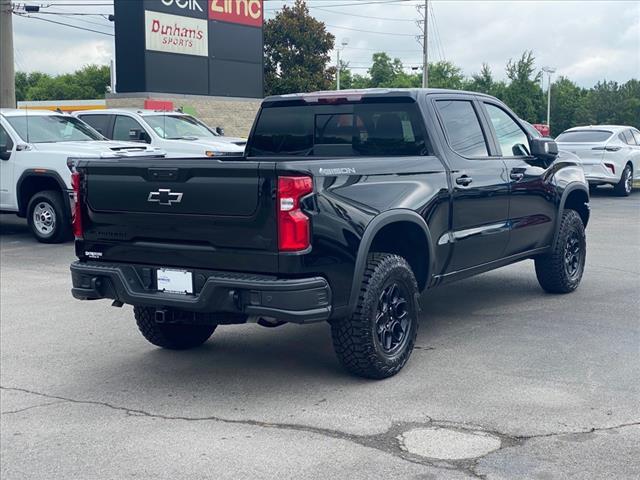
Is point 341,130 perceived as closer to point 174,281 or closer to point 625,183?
point 174,281

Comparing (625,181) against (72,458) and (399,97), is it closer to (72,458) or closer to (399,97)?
(399,97)

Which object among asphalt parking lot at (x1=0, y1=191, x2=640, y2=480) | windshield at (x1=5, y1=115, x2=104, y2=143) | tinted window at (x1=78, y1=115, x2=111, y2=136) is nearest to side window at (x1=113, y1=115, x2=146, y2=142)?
tinted window at (x1=78, y1=115, x2=111, y2=136)

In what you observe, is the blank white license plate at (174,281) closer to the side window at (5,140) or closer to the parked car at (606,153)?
the side window at (5,140)

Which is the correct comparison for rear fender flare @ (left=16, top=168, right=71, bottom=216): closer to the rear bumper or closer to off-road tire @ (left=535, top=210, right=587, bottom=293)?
off-road tire @ (left=535, top=210, right=587, bottom=293)

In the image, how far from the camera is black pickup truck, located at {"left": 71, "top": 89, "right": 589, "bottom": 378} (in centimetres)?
527

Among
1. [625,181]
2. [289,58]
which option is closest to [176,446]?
[625,181]

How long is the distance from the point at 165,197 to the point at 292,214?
0.91 metres

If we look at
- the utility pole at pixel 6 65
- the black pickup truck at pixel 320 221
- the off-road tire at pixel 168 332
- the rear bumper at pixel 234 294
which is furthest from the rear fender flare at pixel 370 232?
the utility pole at pixel 6 65

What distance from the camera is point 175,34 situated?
2927 cm


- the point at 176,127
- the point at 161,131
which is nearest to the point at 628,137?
the point at 176,127

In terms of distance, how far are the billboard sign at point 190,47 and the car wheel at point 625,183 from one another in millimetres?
14923

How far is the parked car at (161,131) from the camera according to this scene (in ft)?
52.5

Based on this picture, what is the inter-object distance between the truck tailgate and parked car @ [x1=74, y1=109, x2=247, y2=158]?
9895mm

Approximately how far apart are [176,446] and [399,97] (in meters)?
3.22
